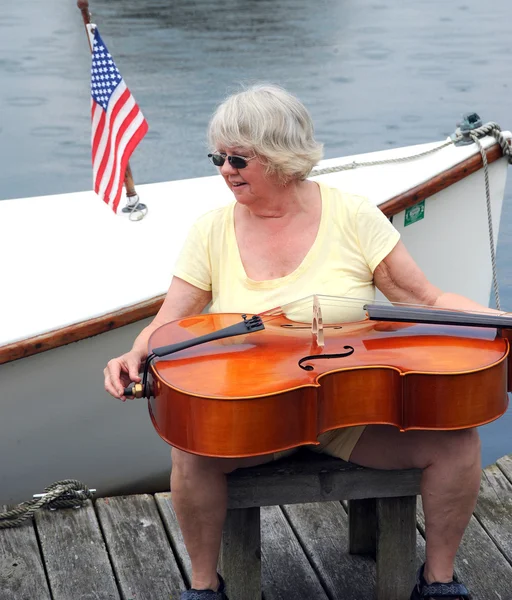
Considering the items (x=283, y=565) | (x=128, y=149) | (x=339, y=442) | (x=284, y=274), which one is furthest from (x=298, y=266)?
(x=128, y=149)

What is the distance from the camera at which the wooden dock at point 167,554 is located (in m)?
2.36

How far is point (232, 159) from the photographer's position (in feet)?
6.86

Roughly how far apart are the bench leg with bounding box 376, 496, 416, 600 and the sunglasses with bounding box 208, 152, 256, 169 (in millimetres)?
797

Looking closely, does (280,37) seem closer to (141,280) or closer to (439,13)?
(439,13)

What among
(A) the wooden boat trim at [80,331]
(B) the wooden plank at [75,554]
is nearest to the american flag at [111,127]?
(A) the wooden boat trim at [80,331]

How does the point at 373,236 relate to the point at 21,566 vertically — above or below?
above

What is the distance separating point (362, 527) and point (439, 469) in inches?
Answer: 22.0

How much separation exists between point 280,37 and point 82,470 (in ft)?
32.0

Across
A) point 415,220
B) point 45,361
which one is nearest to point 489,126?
point 415,220

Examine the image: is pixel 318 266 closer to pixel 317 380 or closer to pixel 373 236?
pixel 373 236

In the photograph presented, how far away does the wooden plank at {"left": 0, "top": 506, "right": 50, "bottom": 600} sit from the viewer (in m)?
2.37

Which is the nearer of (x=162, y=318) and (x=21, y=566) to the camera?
(x=162, y=318)

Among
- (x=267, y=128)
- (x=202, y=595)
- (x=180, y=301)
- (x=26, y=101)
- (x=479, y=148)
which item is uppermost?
(x=26, y=101)

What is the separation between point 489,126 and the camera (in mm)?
3770
